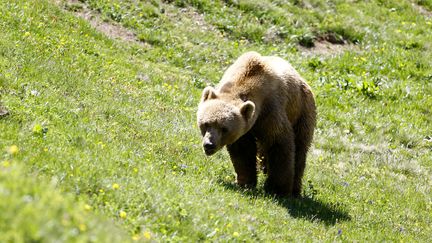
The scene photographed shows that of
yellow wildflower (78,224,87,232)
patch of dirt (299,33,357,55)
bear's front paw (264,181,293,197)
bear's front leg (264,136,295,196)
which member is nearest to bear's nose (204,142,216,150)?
bear's front leg (264,136,295,196)

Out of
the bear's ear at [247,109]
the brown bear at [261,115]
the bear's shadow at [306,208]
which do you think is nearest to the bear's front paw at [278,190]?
the brown bear at [261,115]

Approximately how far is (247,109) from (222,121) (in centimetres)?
43

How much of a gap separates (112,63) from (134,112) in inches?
134

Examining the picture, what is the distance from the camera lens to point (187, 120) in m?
13.7

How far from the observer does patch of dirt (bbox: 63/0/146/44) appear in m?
18.7

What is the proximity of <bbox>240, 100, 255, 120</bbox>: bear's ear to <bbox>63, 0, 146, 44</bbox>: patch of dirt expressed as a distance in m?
9.17

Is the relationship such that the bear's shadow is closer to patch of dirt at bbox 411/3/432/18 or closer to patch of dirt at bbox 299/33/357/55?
patch of dirt at bbox 299/33/357/55

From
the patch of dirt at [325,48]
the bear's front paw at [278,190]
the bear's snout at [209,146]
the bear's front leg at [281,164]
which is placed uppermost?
the bear's snout at [209,146]

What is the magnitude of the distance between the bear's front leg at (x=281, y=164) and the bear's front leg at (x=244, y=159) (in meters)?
0.29

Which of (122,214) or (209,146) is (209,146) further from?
(122,214)

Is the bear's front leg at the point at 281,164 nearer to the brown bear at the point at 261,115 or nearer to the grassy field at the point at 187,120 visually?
the brown bear at the point at 261,115

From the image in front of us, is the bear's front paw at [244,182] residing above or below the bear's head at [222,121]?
below

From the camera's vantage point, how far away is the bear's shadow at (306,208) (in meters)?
9.98

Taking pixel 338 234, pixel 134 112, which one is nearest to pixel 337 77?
pixel 134 112
